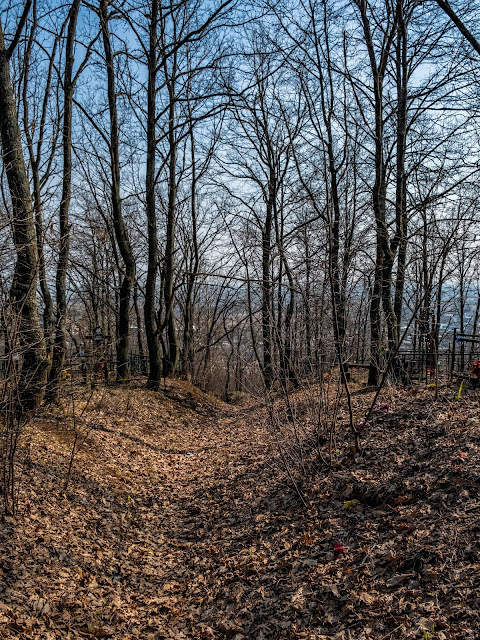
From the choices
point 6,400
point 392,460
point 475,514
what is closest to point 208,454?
point 392,460

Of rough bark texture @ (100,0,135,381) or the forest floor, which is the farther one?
rough bark texture @ (100,0,135,381)

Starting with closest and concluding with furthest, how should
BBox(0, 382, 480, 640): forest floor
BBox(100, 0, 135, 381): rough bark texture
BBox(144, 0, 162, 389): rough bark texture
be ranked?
BBox(0, 382, 480, 640): forest floor → BBox(100, 0, 135, 381): rough bark texture → BBox(144, 0, 162, 389): rough bark texture

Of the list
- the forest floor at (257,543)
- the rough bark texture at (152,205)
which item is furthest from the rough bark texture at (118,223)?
the forest floor at (257,543)

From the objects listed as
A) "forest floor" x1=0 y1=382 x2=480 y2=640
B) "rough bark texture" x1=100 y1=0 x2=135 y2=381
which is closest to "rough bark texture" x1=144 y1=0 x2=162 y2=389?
"rough bark texture" x1=100 y1=0 x2=135 y2=381

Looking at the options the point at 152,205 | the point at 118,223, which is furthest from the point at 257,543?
the point at 152,205

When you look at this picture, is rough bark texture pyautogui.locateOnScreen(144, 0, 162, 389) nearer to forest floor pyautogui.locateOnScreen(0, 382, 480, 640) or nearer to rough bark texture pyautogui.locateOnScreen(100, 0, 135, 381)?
rough bark texture pyautogui.locateOnScreen(100, 0, 135, 381)

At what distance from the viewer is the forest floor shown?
3164 mm

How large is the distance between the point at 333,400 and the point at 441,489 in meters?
1.73

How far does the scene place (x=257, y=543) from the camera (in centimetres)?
455

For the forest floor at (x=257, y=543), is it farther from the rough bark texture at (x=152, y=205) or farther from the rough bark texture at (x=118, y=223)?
the rough bark texture at (x=152, y=205)

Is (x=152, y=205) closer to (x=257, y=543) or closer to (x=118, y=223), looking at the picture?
(x=118, y=223)

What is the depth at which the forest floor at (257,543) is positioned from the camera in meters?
3.16

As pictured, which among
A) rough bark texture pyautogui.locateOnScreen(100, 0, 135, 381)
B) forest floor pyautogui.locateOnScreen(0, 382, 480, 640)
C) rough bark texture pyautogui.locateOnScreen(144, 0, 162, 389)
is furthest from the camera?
rough bark texture pyautogui.locateOnScreen(144, 0, 162, 389)

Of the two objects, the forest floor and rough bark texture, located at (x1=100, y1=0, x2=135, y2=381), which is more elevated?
rough bark texture, located at (x1=100, y1=0, x2=135, y2=381)
